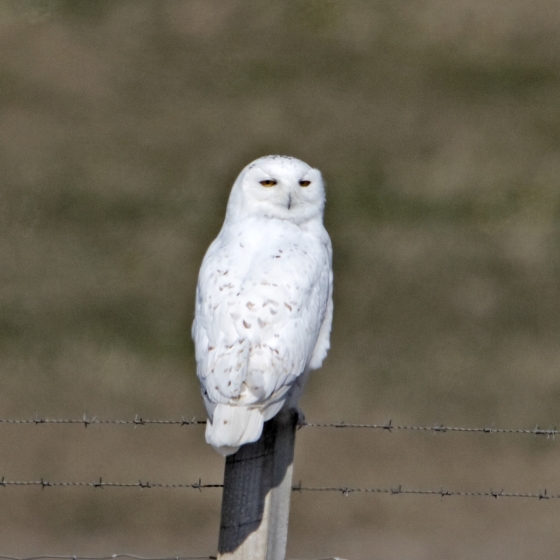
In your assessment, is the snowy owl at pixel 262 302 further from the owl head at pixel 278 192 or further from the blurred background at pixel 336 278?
the blurred background at pixel 336 278

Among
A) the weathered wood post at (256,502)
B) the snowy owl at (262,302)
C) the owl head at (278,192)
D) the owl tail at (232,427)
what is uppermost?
the owl head at (278,192)

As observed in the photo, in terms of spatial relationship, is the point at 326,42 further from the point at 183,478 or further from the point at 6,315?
the point at 183,478

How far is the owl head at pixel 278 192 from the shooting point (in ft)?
16.9

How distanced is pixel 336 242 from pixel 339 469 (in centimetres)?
326

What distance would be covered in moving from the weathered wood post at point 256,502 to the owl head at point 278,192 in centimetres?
141

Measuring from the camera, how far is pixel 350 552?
361 inches

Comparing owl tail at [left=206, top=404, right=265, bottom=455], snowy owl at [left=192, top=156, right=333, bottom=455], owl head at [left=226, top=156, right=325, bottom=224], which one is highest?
owl head at [left=226, top=156, right=325, bottom=224]

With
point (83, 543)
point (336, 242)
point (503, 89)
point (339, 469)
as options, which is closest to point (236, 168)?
point (336, 242)

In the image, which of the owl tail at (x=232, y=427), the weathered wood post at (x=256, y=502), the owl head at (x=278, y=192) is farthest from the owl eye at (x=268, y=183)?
the weathered wood post at (x=256, y=502)

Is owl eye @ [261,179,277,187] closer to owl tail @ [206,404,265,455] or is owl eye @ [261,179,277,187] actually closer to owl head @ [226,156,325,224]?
owl head @ [226,156,325,224]

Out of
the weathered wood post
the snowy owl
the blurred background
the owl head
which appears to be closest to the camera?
the weathered wood post

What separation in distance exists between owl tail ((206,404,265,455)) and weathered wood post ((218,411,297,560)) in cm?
3

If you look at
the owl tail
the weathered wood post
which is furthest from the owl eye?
the weathered wood post

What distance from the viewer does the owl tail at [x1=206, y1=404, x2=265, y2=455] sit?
398cm
